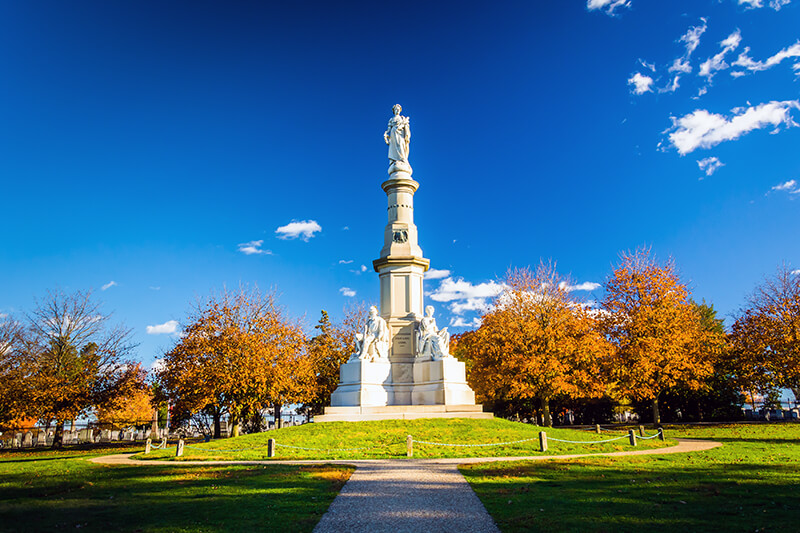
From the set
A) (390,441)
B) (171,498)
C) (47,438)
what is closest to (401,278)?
(390,441)

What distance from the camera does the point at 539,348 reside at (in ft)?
113

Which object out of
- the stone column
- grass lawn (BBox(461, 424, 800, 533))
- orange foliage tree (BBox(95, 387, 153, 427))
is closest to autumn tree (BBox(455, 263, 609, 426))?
the stone column

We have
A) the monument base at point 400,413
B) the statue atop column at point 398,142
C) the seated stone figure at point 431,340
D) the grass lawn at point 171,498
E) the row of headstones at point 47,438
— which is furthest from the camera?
the row of headstones at point 47,438

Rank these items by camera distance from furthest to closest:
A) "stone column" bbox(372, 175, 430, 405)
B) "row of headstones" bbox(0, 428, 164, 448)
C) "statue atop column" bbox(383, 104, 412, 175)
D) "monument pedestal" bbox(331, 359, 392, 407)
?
"row of headstones" bbox(0, 428, 164, 448), "statue atop column" bbox(383, 104, 412, 175), "stone column" bbox(372, 175, 430, 405), "monument pedestal" bbox(331, 359, 392, 407)

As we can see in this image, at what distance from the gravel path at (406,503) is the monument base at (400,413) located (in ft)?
28.3

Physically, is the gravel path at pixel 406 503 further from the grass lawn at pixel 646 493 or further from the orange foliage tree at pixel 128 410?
the orange foliage tree at pixel 128 410

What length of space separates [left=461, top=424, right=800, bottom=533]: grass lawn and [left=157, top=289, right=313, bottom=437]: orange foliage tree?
2006cm

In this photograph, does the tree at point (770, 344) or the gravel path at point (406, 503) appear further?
the tree at point (770, 344)

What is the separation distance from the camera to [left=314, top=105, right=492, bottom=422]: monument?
2405cm

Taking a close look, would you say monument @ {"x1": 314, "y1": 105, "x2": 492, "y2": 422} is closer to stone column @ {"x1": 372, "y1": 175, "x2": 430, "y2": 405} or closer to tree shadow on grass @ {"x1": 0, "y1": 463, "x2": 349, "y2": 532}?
stone column @ {"x1": 372, "y1": 175, "x2": 430, "y2": 405}

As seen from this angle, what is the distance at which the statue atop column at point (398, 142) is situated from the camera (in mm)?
30328

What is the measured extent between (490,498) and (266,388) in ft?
79.8

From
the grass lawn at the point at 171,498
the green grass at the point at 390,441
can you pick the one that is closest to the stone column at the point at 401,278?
the green grass at the point at 390,441

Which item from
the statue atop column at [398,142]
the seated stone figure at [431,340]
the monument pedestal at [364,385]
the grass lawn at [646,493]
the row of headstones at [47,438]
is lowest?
the row of headstones at [47,438]
